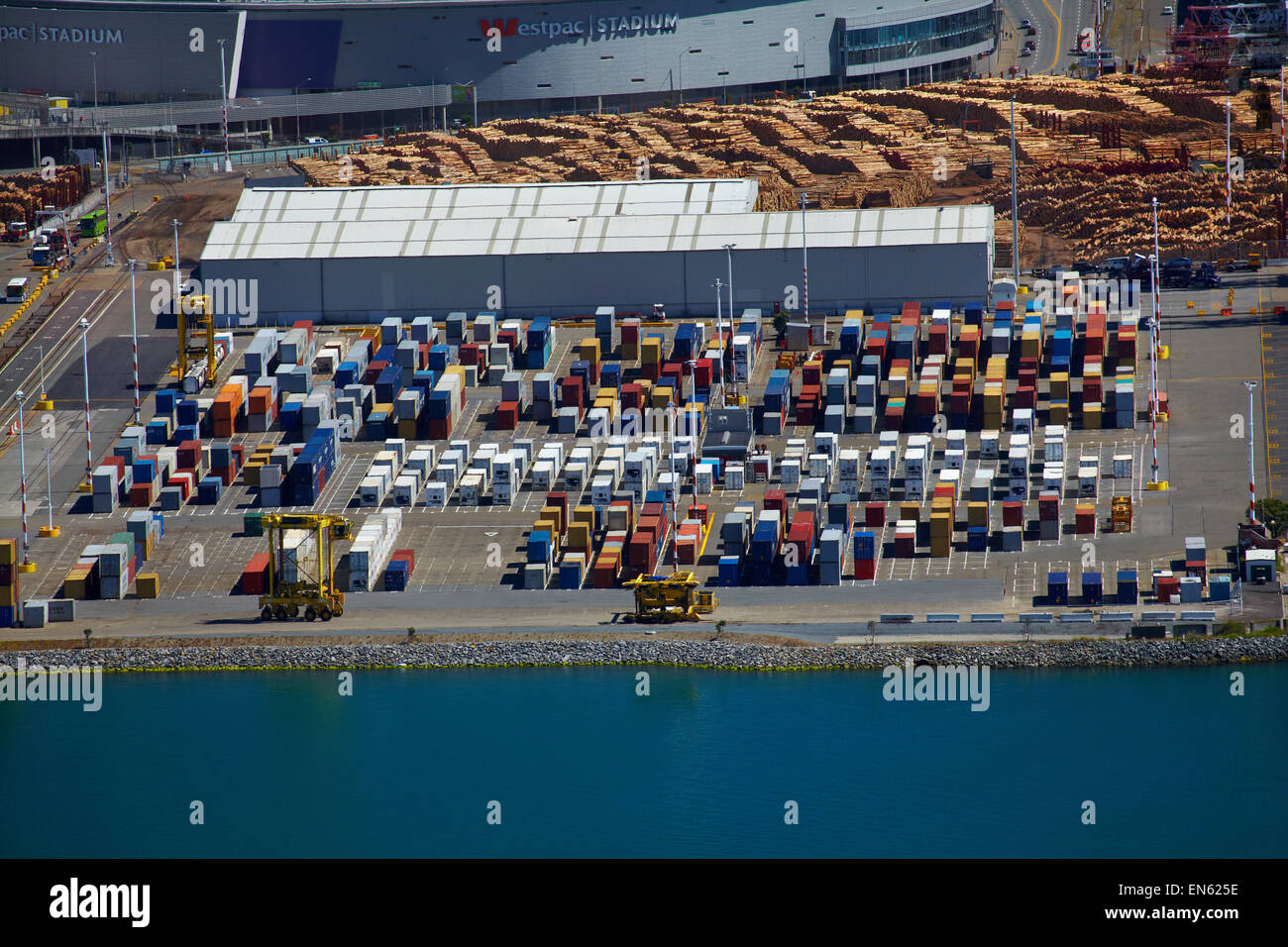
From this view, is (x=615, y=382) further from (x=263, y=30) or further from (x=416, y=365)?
(x=263, y=30)

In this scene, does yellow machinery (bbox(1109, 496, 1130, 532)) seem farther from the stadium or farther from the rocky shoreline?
the stadium

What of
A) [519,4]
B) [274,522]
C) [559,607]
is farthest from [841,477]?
[519,4]

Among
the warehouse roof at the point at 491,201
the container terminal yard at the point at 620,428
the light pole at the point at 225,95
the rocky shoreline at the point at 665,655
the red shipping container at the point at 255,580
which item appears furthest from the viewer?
the light pole at the point at 225,95

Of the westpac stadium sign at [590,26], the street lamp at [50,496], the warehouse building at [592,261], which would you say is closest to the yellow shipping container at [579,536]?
the street lamp at [50,496]

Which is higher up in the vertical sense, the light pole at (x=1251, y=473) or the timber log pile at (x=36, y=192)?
the timber log pile at (x=36, y=192)

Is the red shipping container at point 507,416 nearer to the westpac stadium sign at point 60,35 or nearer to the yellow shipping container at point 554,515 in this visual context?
the yellow shipping container at point 554,515

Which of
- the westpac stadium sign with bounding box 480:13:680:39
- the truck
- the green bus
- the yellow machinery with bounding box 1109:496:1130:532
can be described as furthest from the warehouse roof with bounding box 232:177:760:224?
the westpac stadium sign with bounding box 480:13:680:39

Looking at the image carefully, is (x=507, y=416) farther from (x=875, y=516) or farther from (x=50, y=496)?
(x=875, y=516)
